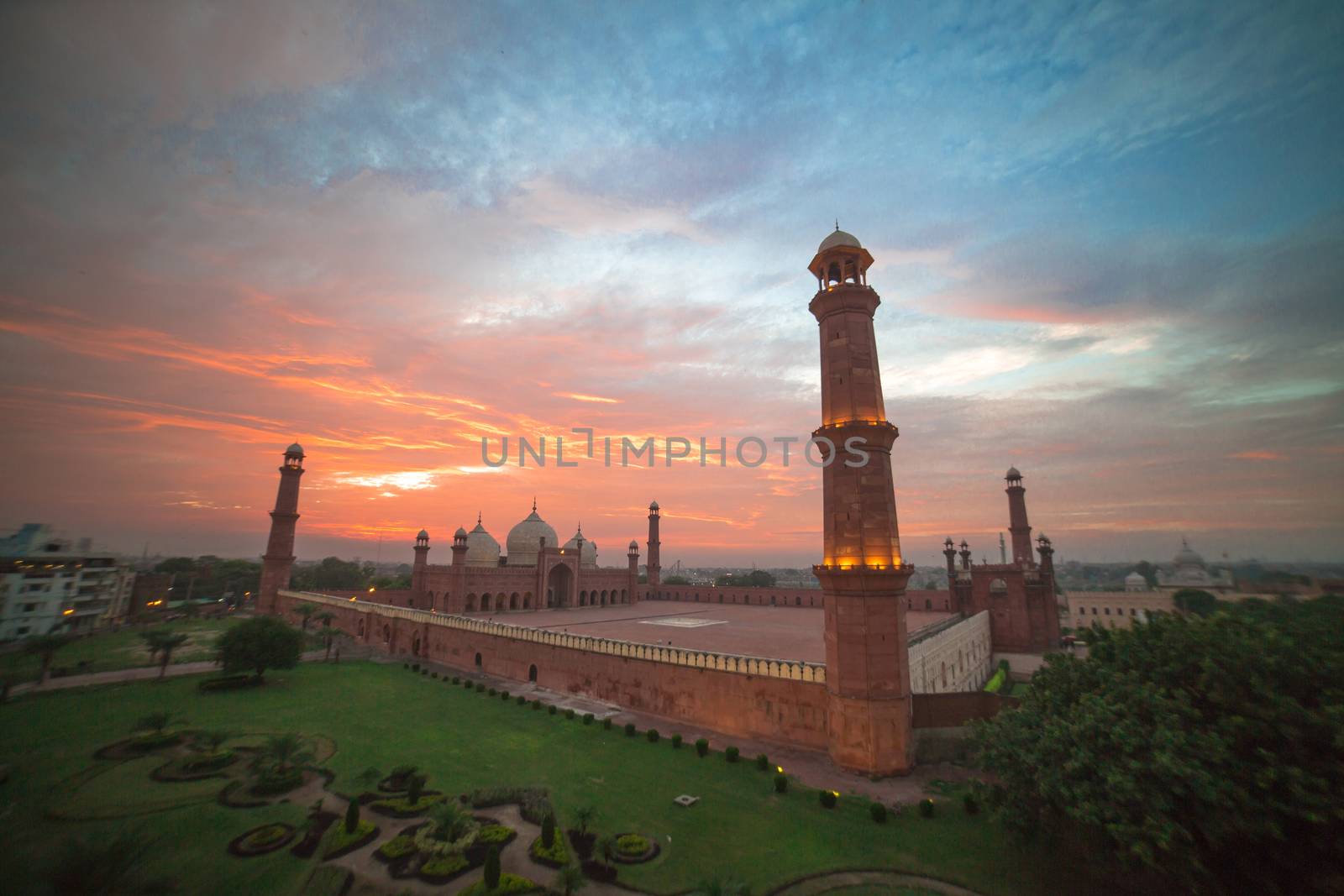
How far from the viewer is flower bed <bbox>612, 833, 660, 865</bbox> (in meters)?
10.9

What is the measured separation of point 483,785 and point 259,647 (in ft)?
56.2

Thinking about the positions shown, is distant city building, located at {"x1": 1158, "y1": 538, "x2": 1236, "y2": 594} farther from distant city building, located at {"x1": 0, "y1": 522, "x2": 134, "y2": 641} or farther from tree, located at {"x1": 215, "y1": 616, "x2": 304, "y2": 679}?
distant city building, located at {"x1": 0, "y1": 522, "x2": 134, "y2": 641}

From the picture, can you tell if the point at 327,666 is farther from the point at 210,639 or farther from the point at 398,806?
the point at 398,806

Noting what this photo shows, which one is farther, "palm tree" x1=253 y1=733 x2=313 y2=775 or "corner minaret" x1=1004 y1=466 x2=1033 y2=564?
"corner minaret" x1=1004 y1=466 x2=1033 y2=564

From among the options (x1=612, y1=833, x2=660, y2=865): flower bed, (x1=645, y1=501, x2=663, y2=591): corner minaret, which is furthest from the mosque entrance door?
(x1=612, y1=833, x2=660, y2=865): flower bed

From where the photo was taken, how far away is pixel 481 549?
51.6 meters

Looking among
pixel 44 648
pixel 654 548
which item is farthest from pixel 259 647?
pixel 654 548

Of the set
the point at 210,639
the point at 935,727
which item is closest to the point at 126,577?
the point at 210,639

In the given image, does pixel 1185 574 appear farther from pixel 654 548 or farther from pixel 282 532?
pixel 282 532

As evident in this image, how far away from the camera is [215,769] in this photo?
1496 centimetres

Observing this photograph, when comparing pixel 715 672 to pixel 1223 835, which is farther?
pixel 715 672

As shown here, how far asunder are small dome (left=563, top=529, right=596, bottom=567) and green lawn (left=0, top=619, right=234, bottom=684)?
29.4 m

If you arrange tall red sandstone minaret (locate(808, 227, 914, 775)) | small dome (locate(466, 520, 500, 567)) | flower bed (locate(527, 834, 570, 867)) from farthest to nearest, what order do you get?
small dome (locate(466, 520, 500, 567)) → tall red sandstone minaret (locate(808, 227, 914, 775)) → flower bed (locate(527, 834, 570, 867))

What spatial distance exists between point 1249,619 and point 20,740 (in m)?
32.5
